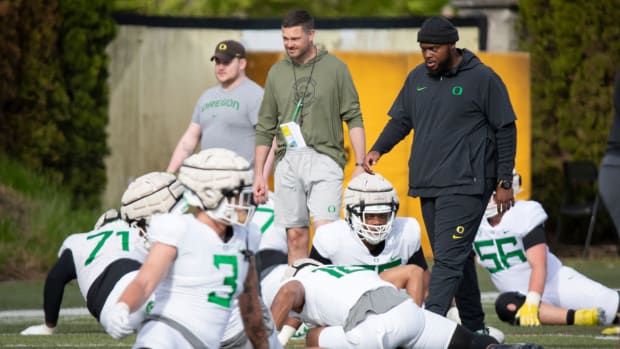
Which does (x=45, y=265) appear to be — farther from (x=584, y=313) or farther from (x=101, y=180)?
(x=584, y=313)

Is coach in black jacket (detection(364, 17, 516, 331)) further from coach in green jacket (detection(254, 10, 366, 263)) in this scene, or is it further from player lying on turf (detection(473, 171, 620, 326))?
player lying on turf (detection(473, 171, 620, 326))

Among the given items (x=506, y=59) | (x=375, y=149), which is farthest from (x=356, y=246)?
(x=506, y=59)

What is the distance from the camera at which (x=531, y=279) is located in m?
8.57

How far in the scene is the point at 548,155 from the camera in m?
14.3

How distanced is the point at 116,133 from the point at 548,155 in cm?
494

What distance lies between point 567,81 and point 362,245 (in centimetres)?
738

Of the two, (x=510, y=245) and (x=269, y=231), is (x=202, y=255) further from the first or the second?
(x=510, y=245)

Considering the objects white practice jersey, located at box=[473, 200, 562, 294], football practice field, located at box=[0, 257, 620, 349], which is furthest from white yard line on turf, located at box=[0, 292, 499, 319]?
white practice jersey, located at box=[473, 200, 562, 294]

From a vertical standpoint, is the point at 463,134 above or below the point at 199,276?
above

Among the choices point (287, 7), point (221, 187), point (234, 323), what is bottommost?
point (234, 323)

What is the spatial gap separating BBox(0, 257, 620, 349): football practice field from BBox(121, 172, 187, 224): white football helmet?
3.90 ft

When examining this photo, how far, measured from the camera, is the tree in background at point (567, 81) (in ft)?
45.2

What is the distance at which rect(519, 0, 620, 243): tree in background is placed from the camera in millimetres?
13766

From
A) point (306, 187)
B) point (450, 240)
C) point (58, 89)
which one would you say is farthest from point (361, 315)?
point (58, 89)
